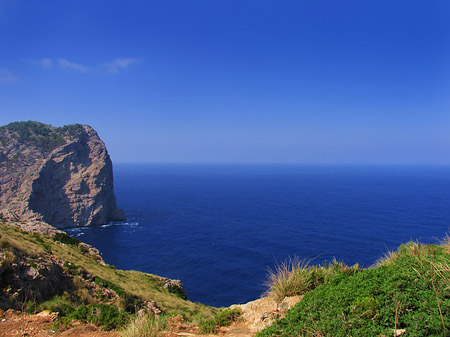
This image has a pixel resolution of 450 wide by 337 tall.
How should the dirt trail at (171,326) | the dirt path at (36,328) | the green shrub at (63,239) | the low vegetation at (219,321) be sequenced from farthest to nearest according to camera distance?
1. the green shrub at (63,239)
2. the low vegetation at (219,321)
3. the dirt path at (36,328)
4. the dirt trail at (171,326)

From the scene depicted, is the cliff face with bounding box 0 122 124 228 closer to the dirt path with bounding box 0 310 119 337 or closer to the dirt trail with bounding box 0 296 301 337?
the dirt path with bounding box 0 310 119 337

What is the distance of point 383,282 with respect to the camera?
6941 millimetres

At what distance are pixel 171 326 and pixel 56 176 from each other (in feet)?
335

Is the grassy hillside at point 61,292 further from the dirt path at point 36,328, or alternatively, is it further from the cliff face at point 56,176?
the cliff face at point 56,176

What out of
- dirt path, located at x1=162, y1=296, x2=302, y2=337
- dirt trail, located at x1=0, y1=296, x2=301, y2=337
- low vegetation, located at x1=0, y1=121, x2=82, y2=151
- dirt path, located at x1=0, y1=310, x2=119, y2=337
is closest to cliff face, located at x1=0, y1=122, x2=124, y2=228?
low vegetation, located at x1=0, y1=121, x2=82, y2=151

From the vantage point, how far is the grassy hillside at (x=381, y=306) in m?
5.16

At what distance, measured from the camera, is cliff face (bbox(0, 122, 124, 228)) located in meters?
83.9

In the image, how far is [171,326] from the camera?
828cm

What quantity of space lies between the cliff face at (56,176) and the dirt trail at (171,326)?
8524cm

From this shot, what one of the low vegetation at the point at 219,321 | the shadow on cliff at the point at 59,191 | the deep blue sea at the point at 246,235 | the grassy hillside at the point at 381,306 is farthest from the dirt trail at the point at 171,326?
the shadow on cliff at the point at 59,191

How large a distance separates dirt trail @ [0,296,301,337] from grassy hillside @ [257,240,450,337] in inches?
52.4

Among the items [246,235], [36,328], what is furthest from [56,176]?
[36,328]

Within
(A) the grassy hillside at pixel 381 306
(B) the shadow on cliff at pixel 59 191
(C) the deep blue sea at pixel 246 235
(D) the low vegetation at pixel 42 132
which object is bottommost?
(C) the deep blue sea at pixel 246 235

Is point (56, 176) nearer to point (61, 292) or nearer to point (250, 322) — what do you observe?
point (61, 292)
